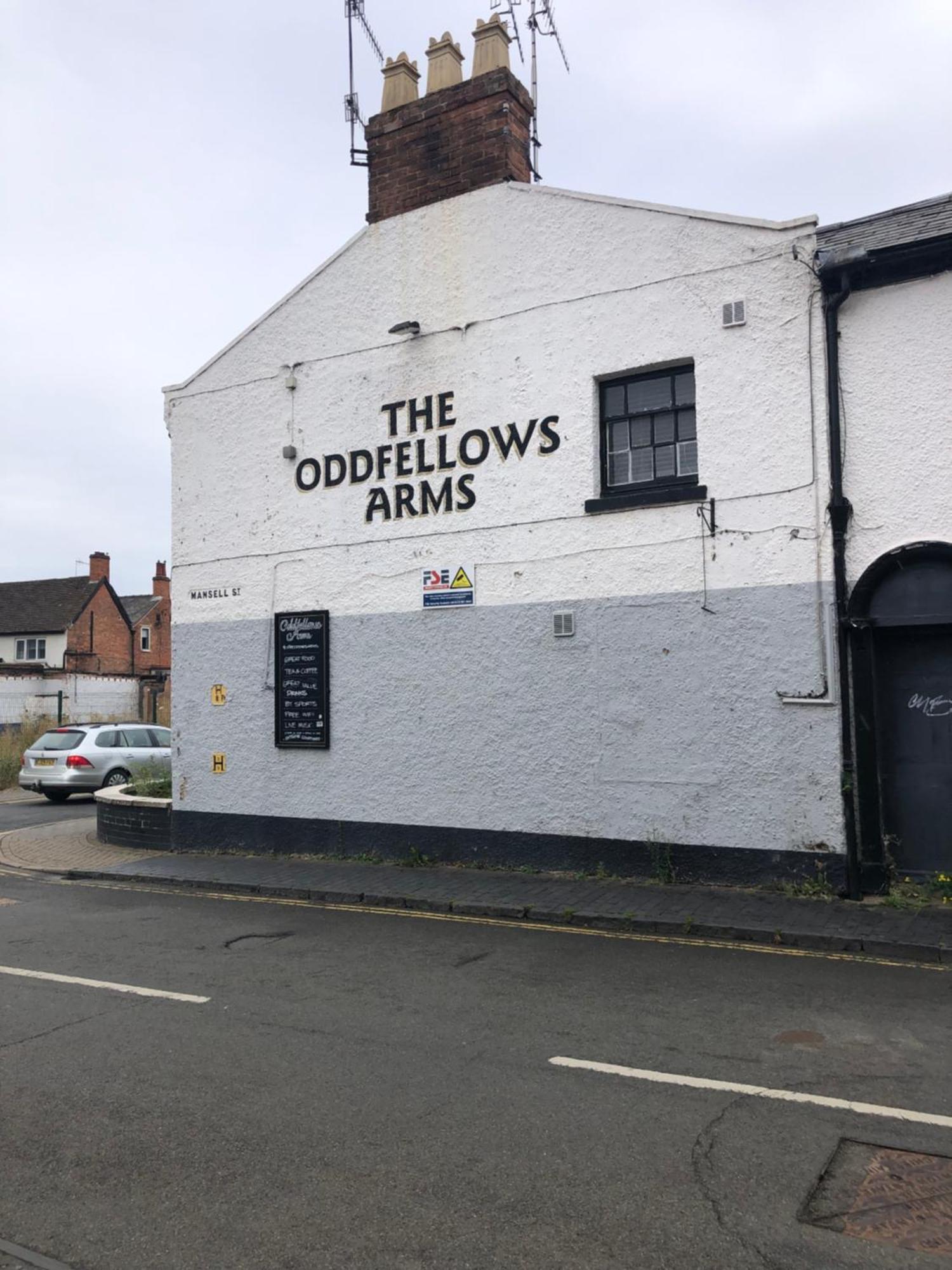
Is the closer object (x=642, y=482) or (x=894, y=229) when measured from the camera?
(x=894, y=229)

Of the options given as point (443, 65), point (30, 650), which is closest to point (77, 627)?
point (30, 650)

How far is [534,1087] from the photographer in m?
5.15

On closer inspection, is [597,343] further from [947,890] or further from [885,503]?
[947,890]

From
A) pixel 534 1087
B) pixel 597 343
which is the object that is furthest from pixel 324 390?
pixel 534 1087

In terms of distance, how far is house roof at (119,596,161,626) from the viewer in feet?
181

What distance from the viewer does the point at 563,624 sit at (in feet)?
36.7

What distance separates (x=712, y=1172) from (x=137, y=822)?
1184 cm

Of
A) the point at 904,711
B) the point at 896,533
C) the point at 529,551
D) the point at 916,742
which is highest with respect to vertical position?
the point at 529,551

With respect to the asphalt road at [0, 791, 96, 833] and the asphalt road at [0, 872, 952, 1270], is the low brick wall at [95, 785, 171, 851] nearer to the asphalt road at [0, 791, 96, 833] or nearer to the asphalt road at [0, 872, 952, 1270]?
the asphalt road at [0, 791, 96, 833]

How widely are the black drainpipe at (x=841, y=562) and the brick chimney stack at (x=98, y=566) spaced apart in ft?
150

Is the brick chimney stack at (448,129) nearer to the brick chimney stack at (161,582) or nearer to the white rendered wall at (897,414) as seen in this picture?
the white rendered wall at (897,414)

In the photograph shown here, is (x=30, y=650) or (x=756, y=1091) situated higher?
(x=30, y=650)

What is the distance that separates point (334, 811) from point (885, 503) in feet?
23.8

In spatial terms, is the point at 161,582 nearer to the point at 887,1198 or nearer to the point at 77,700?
the point at 77,700
